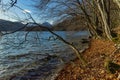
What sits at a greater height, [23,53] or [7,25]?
[7,25]

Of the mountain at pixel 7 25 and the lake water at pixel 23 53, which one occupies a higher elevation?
the mountain at pixel 7 25

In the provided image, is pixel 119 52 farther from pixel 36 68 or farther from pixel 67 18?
pixel 67 18

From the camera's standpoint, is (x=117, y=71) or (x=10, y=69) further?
(x=10, y=69)

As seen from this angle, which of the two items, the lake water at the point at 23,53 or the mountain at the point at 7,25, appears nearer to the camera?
the mountain at the point at 7,25

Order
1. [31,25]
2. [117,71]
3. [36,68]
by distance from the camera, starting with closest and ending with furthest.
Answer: [117,71]
[31,25]
[36,68]

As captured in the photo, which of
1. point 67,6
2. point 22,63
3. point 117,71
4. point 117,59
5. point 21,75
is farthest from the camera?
point 67,6

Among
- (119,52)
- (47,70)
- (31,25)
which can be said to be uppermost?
(31,25)

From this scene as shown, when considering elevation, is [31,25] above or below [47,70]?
above

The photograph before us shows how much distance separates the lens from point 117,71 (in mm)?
9062

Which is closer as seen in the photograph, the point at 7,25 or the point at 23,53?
the point at 7,25

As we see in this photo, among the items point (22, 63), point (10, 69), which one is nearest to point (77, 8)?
point (22, 63)

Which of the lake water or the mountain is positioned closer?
the mountain

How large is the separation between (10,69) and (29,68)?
1521mm

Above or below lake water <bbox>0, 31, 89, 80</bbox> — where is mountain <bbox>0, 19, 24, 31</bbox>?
Result: above
